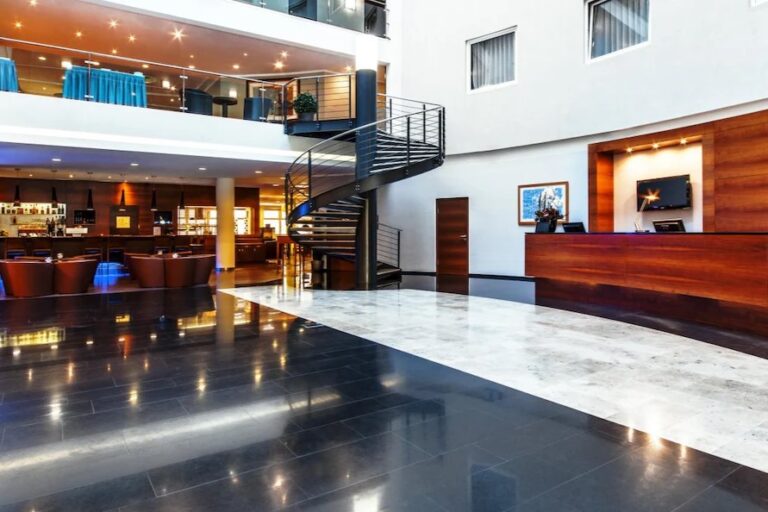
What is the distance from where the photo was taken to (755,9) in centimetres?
673

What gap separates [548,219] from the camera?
9.70m

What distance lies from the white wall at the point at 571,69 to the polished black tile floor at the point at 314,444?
6.74m

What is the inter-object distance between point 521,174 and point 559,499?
9.62 metres

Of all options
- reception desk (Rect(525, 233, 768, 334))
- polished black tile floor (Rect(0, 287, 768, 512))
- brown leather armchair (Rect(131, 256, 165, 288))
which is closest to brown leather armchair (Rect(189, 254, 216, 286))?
brown leather armchair (Rect(131, 256, 165, 288))

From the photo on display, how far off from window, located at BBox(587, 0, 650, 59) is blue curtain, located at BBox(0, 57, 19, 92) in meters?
10.7

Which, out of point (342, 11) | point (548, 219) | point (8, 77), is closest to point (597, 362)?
point (548, 219)

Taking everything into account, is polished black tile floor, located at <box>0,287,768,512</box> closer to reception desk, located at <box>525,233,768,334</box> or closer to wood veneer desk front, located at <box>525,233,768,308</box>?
reception desk, located at <box>525,233,768,334</box>

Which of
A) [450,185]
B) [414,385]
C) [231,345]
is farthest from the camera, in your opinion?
[450,185]

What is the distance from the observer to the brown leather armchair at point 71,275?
8.86m

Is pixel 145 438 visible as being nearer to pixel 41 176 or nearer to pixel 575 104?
pixel 575 104

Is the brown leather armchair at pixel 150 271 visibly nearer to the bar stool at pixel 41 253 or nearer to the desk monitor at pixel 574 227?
the bar stool at pixel 41 253

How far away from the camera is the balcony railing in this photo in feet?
37.1

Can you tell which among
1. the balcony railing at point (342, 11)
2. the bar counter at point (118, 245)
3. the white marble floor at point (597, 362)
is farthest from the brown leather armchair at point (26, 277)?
the balcony railing at point (342, 11)

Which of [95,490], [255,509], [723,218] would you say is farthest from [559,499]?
[723,218]
